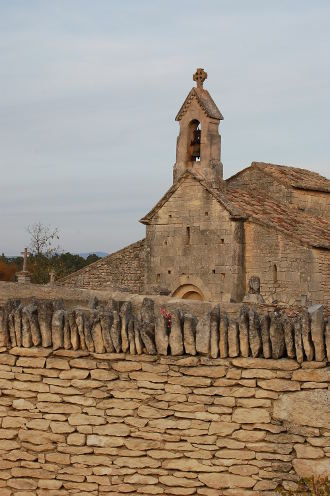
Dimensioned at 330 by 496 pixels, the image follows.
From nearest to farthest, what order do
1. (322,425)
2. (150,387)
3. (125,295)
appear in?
(322,425), (150,387), (125,295)

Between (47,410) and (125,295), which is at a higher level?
(125,295)

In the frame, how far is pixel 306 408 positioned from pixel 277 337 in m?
0.62

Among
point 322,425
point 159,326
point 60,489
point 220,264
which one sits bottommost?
point 60,489

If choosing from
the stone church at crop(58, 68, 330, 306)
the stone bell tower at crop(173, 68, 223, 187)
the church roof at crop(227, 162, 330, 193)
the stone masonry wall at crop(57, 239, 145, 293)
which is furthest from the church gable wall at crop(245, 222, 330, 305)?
the stone masonry wall at crop(57, 239, 145, 293)

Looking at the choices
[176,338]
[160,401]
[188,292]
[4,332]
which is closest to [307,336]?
[176,338]

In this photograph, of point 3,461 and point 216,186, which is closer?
point 3,461

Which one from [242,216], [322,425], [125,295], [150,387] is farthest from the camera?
[242,216]

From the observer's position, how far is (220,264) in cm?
2409

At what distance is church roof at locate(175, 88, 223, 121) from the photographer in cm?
2472

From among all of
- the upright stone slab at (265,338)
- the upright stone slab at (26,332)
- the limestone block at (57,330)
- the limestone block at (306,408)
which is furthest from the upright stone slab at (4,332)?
the limestone block at (306,408)

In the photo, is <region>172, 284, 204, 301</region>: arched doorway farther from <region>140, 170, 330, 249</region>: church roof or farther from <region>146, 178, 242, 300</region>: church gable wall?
<region>140, 170, 330, 249</region>: church roof

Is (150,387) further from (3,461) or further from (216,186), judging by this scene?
(216,186)

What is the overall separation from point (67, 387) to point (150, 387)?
795mm

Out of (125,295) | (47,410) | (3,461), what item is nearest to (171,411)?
(47,410)
